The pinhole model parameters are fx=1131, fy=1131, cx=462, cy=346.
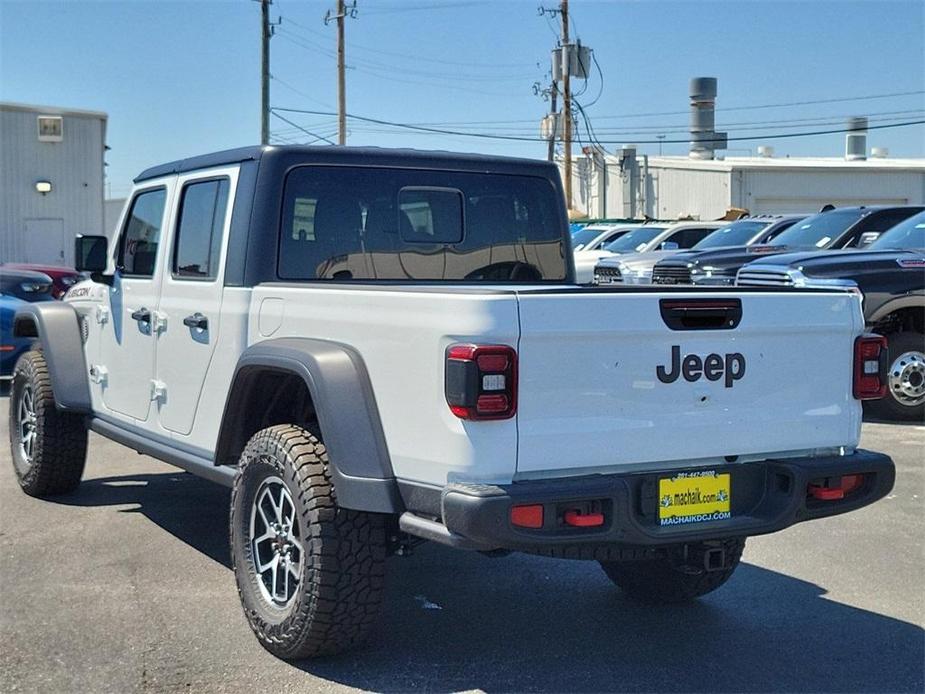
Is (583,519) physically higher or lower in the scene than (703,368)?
lower

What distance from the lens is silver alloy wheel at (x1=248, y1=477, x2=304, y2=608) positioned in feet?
13.9

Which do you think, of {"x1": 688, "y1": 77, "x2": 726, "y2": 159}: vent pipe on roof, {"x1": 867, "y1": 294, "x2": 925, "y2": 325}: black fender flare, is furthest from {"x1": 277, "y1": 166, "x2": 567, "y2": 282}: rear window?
{"x1": 688, "y1": 77, "x2": 726, "y2": 159}: vent pipe on roof

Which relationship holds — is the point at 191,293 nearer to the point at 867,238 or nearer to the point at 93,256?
the point at 93,256

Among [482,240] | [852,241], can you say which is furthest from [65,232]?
[482,240]

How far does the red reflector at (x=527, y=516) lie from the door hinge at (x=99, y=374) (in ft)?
11.1

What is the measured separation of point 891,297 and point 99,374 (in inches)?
259

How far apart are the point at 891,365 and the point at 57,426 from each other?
6744 mm

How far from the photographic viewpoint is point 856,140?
50.8 metres

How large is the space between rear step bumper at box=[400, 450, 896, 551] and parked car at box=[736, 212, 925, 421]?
17.7 ft

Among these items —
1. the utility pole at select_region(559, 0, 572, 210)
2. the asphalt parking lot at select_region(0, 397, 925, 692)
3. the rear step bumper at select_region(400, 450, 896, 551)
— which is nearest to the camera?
the rear step bumper at select_region(400, 450, 896, 551)

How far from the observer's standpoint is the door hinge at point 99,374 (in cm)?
620

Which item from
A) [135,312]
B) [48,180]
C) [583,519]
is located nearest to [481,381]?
[583,519]

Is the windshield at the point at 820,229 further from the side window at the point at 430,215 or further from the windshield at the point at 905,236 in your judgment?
the side window at the point at 430,215

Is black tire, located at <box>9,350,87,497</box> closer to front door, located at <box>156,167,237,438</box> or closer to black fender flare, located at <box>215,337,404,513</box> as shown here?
front door, located at <box>156,167,237,438</box>
